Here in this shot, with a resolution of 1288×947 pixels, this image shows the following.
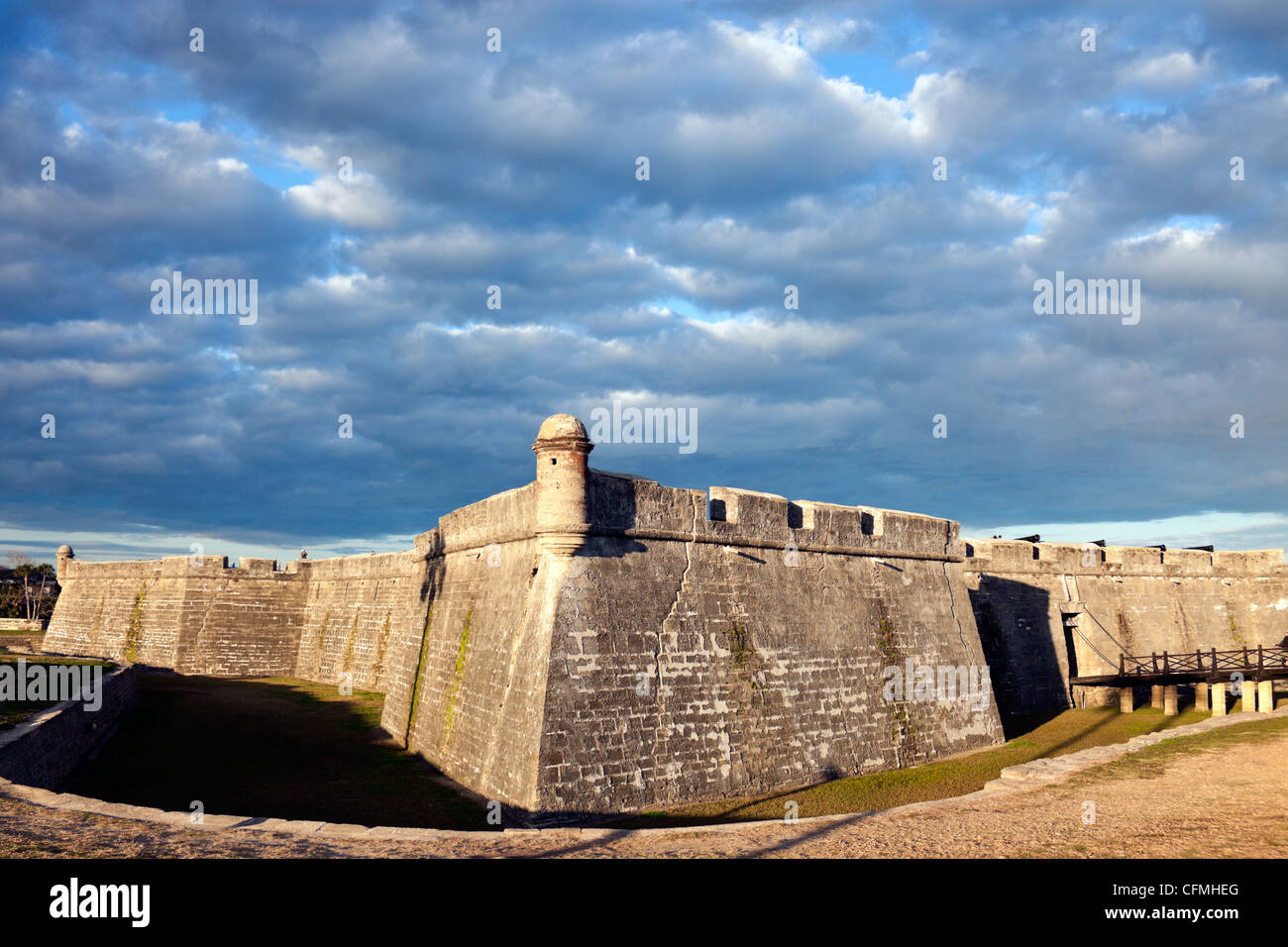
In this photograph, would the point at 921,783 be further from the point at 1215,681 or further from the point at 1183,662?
the point at 1183,662

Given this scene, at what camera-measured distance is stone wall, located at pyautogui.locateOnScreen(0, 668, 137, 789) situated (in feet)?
36.3

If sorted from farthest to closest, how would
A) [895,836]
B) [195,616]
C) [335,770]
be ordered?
[195,616]
[335,770]
[895,836]

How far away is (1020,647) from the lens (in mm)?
23969

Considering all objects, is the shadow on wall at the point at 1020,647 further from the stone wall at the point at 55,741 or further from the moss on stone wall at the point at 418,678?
the stone wall at the point at 55,741

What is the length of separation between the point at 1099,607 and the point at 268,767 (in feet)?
84.7

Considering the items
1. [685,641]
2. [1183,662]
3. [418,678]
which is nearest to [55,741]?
[418,678]

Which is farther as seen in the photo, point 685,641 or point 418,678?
point 418,678

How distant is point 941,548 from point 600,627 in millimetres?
10500

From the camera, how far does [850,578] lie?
15.9 meters

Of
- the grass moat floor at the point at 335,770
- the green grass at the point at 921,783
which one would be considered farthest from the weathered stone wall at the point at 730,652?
the grass moat floor at the point at 335,770

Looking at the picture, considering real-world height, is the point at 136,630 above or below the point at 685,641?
below

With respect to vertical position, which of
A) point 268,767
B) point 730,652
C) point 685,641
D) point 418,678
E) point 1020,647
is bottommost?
point 268,767

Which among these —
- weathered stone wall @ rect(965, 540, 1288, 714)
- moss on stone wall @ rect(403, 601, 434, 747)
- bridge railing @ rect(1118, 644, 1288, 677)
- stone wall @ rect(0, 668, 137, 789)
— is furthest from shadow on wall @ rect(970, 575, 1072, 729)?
stone wall @ rect(0, 668, 137, 789)
